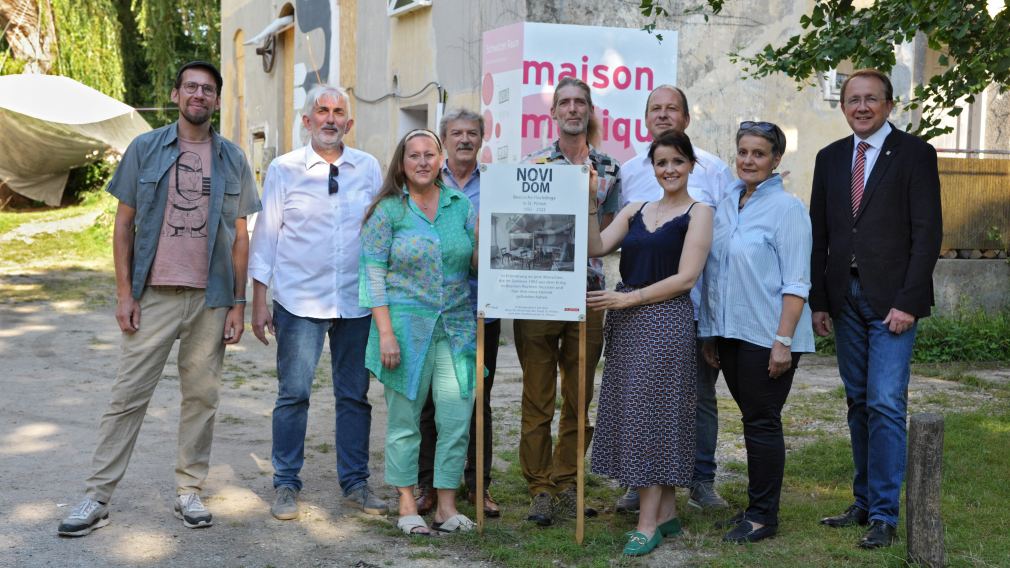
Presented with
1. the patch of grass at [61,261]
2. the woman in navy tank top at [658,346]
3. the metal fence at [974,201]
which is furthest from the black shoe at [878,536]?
the patch of grass at [61,261]


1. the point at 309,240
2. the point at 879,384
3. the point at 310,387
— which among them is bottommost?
the point at 310,387

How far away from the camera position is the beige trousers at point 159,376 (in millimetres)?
5062

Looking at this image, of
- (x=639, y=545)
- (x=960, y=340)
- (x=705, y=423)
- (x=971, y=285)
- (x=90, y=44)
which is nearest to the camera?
(x=639, y=545)

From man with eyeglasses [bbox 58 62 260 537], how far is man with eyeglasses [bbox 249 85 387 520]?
0.69 feet

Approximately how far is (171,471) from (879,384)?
3776 millimetres

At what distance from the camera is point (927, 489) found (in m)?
4.49

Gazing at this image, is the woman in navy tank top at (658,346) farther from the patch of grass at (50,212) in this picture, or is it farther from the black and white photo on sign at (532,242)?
the patch of grass at (50,212)

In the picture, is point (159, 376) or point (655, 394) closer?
point (655, 394)

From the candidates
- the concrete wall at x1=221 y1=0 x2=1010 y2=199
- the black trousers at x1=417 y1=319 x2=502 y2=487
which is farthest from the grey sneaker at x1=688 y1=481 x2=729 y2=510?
the concrete wall at x1=221 y1=0 x2=1010 y2=199

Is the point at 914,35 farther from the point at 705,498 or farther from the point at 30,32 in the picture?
the point at 30,32

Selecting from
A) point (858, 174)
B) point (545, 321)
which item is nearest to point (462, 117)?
point (545, 321)

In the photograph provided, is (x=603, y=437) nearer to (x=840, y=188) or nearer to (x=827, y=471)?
(x=840, y=188)

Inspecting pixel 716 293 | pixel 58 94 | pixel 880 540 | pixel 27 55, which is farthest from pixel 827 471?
pixel 27 55

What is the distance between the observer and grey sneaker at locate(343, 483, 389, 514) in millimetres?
5438
